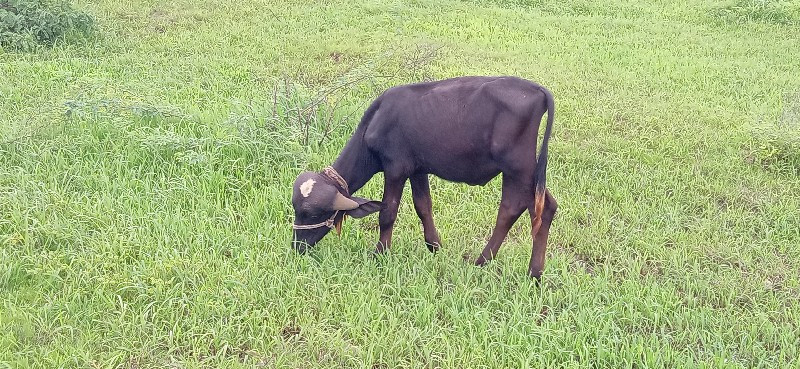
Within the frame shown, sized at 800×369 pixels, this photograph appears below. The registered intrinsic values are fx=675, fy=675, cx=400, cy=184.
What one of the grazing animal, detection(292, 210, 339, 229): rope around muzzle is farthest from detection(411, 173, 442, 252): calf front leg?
detection(292, 210, 339, 229): rope around muzzle

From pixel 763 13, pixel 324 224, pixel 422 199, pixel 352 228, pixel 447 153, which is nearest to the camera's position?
pixel 447 153

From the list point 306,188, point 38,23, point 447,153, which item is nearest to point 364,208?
point 306,188

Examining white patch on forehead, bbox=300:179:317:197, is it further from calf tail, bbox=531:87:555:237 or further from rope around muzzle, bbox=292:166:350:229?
calf tail, bbox=531:87:555:237

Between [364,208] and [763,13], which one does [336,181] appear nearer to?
[364,208]

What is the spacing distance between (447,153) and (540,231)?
0.72 meters

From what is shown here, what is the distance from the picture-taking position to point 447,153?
A: 3.95m

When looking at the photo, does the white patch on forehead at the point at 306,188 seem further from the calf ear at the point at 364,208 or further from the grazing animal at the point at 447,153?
the calf ear at the point at 364,208

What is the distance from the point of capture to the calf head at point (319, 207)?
4.00 meters

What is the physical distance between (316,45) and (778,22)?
310 inches

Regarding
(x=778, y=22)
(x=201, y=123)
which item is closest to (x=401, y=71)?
(x=201, y=123)

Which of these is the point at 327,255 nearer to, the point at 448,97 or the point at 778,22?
the point at 448,97

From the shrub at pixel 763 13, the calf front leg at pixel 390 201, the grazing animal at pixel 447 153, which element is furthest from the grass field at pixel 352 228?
the shrub at pixel 763 13

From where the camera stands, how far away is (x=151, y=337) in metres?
3.46

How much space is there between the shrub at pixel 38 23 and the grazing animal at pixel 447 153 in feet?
18.6
